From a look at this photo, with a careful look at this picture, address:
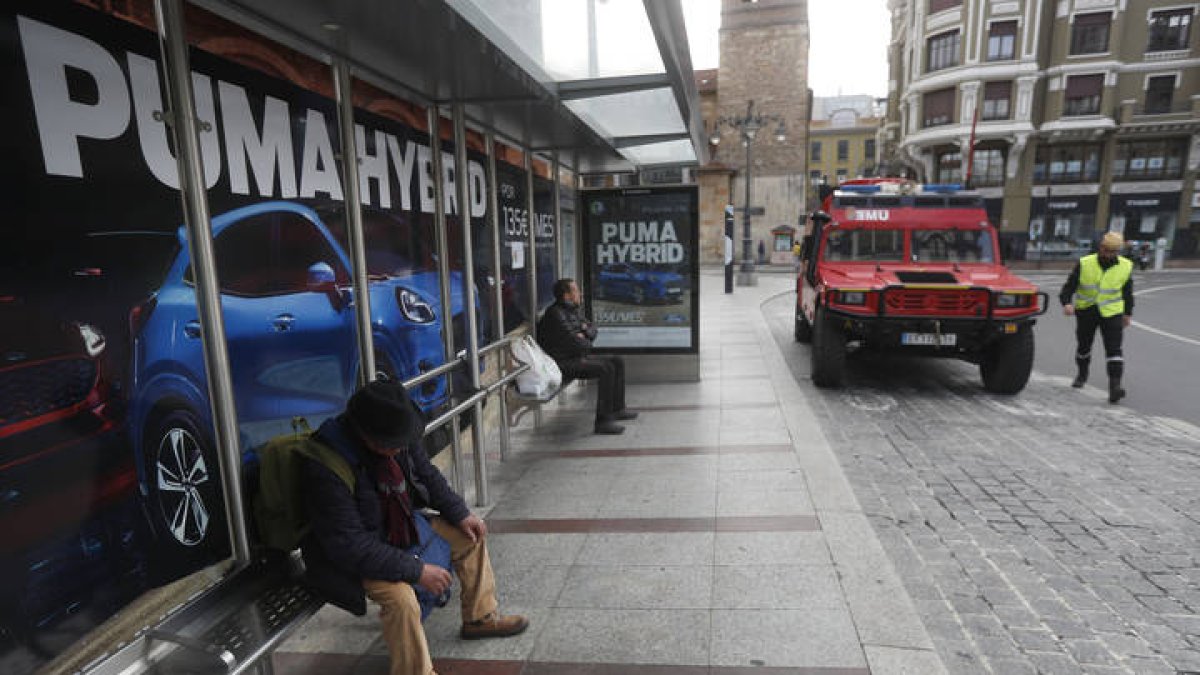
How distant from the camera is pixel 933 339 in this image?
6.92 m

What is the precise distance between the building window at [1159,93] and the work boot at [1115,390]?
35.4 meters

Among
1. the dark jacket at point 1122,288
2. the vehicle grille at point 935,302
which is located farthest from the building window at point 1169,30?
the vehicle grille at point 935,302

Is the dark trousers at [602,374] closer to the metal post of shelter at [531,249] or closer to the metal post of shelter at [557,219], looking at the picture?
the metal post of shelter at [531,249]

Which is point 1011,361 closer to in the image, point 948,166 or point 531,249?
point 531,249

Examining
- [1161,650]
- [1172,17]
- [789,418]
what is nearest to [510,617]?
[1161,650]

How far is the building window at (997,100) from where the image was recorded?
3225 cm

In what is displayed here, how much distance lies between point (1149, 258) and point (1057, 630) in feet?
123

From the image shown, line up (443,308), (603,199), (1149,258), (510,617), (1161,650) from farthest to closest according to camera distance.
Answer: (1149,258) < (603,199) < (443,308) < (510,617) < (1161,650)

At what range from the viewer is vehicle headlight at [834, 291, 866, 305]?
707cm

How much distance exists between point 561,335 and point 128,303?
4060 millimetres

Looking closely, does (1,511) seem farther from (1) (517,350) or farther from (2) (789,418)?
(2) (789,418)

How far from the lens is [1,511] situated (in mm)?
1739

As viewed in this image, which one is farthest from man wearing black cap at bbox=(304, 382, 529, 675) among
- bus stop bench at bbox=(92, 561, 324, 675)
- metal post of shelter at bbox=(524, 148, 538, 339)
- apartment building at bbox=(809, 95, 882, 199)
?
apartment building at bbox=(809, 95, 882, 199)

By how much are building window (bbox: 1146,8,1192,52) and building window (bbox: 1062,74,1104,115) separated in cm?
288
